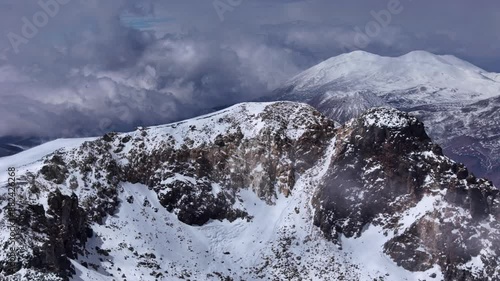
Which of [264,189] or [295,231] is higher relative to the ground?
[264,189]

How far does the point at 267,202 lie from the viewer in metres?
143

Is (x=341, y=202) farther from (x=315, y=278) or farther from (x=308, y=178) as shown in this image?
(x=315, y=278)

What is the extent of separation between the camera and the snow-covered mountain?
12088 cm

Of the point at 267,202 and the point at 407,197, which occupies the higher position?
the point at 267,202

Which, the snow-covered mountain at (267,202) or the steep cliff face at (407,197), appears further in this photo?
the steep cliff face at (407,197)

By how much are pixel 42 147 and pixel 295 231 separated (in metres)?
91.5

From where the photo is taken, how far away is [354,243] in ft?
434

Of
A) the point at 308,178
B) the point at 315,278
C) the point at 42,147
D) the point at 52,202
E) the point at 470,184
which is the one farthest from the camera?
the point at 42,147

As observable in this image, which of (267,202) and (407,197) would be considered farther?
(267,202)

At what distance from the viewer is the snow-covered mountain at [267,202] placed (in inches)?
4759

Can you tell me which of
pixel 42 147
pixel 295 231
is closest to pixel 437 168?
pixel 295 231

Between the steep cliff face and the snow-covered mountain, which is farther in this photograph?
the steep cliff face

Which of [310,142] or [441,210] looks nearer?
[441,210]

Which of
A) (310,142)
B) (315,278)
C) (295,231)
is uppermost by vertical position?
(310,142)
